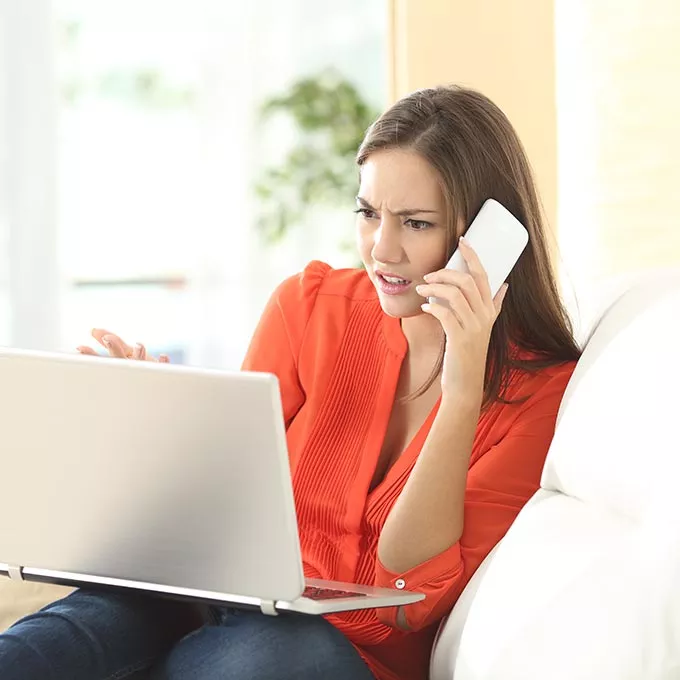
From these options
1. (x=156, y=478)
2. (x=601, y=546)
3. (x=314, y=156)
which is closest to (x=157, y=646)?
(x=156, y=478)

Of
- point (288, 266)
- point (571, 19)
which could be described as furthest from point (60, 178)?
point (571, 19)

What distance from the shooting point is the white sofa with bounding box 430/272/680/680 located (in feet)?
3.29

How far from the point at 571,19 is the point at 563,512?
3.63 feet

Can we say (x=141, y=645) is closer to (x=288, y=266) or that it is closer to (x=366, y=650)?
(x=366, y=650)

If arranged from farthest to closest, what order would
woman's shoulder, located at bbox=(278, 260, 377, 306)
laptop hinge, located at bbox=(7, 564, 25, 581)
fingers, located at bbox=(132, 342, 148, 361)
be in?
woman's shoulder, located at bbox=(278, 260, 377, 306) < fingers, located at bbox=(132, 342, 148, 361) < laptop hinge, located at bbox=(7, 564, 25, 581)

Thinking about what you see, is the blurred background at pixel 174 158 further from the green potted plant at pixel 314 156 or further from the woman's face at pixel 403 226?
the woman's face at pixel 403 226

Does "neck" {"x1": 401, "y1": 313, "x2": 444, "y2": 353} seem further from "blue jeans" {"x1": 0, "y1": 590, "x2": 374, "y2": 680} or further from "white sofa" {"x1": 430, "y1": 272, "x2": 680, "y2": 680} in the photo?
"blue jeans" {"x1": 0, "y1": 590, "x2": 374, "y2": 680}

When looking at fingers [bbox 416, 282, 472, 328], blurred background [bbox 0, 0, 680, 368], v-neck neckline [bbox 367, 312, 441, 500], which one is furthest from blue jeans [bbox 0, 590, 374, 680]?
blurred background [bbox 0, 0, 680, 368]

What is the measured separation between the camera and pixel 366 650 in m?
1.45

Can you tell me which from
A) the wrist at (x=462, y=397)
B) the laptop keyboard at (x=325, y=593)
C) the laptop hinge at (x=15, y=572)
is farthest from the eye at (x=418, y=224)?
the laptop hinge at (x=15, y=572)

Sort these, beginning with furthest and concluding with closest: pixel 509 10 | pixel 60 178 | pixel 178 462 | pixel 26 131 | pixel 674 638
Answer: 1. pixel 60 178
2. pixel 26 131
3. pixel 509 10
4. pixel 178 462
5. pixel 674 638

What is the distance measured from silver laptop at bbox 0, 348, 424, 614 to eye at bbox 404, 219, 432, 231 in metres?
0.53

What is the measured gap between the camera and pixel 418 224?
1.50 m

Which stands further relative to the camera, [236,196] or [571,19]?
[236,196]
